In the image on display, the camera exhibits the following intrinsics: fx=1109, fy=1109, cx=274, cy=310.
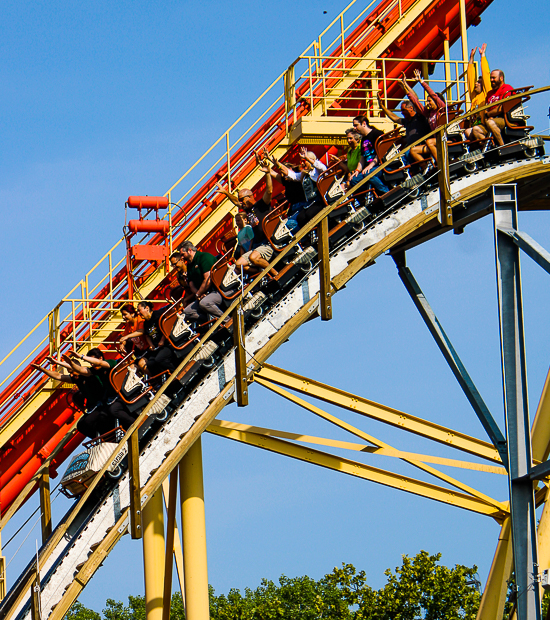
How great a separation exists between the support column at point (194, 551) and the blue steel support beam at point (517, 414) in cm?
348

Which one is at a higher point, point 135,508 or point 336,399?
point 336,399

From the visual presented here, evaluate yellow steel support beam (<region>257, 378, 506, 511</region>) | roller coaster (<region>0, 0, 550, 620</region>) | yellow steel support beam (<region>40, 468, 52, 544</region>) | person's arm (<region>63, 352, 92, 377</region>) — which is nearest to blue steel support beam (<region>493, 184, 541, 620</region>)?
roller coaster (<region>0, 0, 550, 620</region>)

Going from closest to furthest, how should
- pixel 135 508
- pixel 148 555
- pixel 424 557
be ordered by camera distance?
pixel 135 508
pixel 148 555
pixel 424 557

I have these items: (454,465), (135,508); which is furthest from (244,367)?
(454,465)

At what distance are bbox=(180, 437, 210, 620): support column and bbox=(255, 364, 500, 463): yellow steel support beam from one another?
1.53 metres

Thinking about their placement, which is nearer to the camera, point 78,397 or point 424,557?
point 78,397

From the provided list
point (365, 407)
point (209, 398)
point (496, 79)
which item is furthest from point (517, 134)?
point (209, 398)

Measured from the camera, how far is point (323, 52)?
17.4m

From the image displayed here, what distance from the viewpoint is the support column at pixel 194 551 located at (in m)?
12.5

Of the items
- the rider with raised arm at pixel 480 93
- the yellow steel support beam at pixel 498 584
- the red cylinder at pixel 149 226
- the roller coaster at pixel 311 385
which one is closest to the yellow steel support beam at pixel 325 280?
the roller coaster at pixel 311 385

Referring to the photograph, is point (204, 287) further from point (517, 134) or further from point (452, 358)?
point (517, 134)

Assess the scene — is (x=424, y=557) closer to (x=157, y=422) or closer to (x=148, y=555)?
(x=148, y=555)

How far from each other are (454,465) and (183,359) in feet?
13.7

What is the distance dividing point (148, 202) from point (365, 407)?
6262 millimetres
